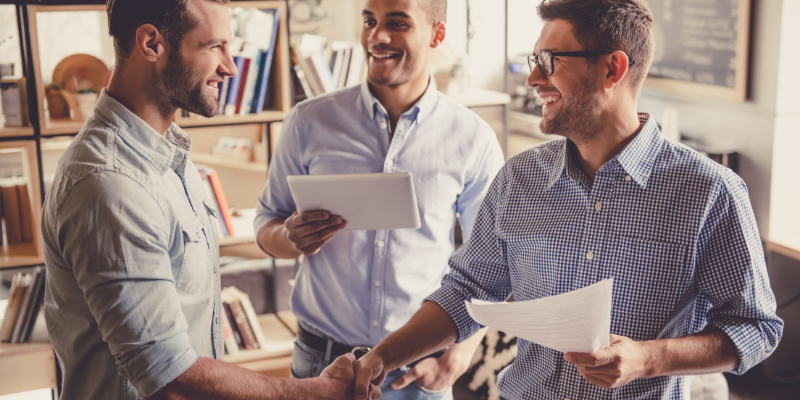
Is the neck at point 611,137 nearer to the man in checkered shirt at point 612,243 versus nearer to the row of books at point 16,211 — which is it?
the man in checkered shirt at point 612,243

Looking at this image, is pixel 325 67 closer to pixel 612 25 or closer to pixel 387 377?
pixel 387 377

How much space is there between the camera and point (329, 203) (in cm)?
161

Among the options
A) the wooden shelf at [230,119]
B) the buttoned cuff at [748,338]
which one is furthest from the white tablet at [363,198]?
the wooden shelf at [230,119]

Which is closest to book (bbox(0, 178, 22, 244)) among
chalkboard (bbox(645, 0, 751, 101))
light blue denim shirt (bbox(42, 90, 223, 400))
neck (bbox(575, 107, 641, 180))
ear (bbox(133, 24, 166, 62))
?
light blue denim shirt (bbox(42, 90, 223, 400))

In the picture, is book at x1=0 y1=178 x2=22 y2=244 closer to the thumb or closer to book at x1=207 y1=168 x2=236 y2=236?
book at x1=207 y1=168 x2=236 y2=236

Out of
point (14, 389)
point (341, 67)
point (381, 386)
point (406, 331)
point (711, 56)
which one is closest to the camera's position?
point (406, 331)

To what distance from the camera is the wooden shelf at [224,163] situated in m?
3.09

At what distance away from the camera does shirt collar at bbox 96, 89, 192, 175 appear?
3.98 ft

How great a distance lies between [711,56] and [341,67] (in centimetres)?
195

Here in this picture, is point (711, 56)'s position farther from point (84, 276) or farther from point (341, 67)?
point (84, 276)

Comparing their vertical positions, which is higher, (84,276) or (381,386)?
(84,276)

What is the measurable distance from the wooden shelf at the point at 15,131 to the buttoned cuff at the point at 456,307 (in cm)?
172

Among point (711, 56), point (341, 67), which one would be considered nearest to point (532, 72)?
A: point (341, 67)

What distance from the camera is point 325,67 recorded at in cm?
277
